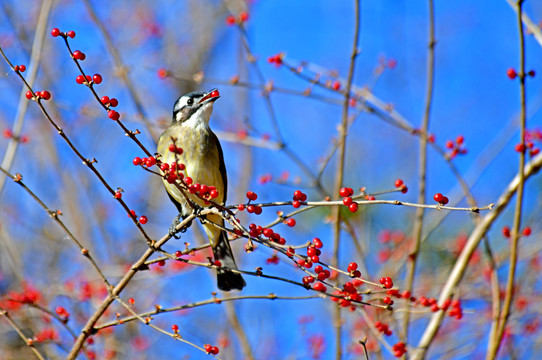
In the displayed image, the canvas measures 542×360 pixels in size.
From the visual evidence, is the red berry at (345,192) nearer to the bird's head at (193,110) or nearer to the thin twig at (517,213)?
the thin twig at (517,213)

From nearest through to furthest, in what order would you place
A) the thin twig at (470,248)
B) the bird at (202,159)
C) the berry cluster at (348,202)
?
1. the berry cluster at (348,202)
2. the thin twig at (470,248)
3. the bird at (202,159)

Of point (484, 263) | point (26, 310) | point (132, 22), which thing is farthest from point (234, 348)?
point (132, 22)

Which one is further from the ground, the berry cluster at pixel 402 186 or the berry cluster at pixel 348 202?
the berry cluster at pixel 402 186

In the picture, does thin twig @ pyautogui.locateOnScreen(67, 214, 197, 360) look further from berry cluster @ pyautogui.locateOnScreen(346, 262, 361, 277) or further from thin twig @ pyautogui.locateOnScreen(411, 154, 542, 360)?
thin twig @ pyautogui.locateOnScreen(411, 154, 542, 360)

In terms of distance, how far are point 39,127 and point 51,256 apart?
5.31 feet

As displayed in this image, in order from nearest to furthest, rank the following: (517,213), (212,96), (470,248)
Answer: (517,213) < (470,248) < (212,96)

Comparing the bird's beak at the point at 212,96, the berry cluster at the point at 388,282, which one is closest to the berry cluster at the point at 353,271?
the berry cluster at the point at 388,282

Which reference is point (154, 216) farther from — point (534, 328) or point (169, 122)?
point (534, 328)

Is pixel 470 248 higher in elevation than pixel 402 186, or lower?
higher

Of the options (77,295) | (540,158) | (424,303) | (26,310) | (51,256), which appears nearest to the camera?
(424,303)

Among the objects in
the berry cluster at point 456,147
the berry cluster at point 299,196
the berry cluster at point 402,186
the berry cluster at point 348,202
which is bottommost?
the berry cluster at point 348,202

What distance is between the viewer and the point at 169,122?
526 centimetres

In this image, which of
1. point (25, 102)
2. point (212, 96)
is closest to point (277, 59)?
point (212, 96)

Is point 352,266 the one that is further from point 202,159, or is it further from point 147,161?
point 202,159
